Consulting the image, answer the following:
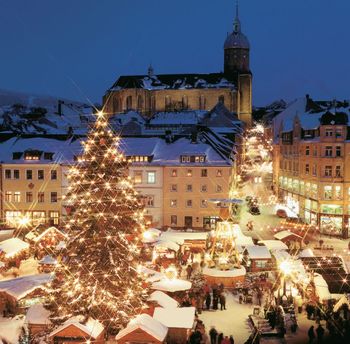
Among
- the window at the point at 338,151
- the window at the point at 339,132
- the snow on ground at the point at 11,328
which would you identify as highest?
the window at the point at 339,132

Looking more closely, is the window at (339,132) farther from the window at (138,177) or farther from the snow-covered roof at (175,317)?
the snow-covered roof at (175,317)

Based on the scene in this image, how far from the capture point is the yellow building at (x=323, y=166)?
4759 cm

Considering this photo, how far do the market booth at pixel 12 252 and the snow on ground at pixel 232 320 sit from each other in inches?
559

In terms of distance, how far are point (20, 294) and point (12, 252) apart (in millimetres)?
9621

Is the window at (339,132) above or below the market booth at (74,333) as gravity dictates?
above

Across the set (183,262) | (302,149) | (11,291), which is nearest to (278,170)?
(302,149)

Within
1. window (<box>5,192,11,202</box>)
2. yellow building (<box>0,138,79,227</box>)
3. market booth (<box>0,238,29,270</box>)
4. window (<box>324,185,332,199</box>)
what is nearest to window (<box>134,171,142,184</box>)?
yellow building (<box>0,138,79,227</box>)

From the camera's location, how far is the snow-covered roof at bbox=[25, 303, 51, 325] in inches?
833

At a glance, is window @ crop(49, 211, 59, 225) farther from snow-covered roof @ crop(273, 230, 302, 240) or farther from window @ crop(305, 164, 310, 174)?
window @ crop(305, 164, 310, 174)

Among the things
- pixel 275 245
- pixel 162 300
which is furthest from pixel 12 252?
pixel 275 245

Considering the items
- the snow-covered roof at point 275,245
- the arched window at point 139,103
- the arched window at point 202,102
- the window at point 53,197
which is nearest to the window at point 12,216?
the window at point 53,197

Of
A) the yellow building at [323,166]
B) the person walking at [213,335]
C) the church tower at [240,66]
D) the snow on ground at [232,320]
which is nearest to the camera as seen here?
the person walking at [213,335]

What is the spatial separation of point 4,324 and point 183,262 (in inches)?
556

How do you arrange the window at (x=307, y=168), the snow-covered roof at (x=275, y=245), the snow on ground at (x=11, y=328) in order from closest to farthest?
1. the snow on ground at (x=11, y=328)
2. the snow-covered roof at (x=275, y=245)
3. the window at (x=307, y=168)
